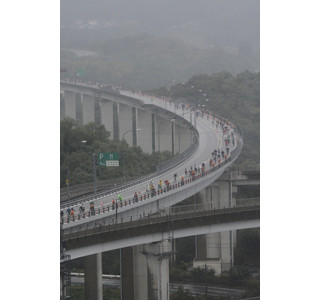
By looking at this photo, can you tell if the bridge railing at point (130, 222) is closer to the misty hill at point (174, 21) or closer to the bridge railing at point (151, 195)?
the bridge railing at point (151, 195)

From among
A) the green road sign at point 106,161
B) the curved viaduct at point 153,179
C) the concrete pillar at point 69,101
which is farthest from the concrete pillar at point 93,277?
the concrete pillar at point 69,101

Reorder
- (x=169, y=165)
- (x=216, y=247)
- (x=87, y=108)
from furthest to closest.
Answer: (x=87, y=108) → (x=169, y=165) → (x=216, y=247)

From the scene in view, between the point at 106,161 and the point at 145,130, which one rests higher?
the point at 145,130

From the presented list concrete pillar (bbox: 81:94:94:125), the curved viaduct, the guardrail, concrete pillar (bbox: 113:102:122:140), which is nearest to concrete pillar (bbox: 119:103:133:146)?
the curved viaduct

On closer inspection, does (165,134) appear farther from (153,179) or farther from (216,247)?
(153,179)

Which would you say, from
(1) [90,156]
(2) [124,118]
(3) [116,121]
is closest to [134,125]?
(2) [124,118]

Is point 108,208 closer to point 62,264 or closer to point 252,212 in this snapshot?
point 252,212

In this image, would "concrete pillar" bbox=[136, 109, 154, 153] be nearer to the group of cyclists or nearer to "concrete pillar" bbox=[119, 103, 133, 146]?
"concrete pillar" bbox=[119, 103, 133, 146]
